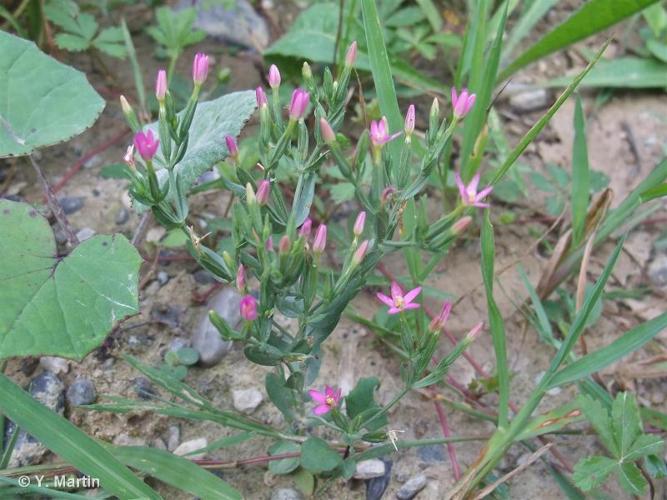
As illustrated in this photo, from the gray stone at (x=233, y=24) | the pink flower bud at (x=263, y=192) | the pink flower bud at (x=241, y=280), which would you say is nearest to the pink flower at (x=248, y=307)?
the pink flower bud at (x=241, y=280)

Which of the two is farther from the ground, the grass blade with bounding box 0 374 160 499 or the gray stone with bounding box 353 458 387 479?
the grass blade with bounding box 0 374 160 499

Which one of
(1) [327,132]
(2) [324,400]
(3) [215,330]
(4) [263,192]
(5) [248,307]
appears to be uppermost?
(1) [327,132]

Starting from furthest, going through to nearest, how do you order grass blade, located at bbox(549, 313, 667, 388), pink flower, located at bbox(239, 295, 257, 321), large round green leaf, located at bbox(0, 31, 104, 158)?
large round green leaf, located at bbox(0, 31, 104, 158) → grass blade, located at bbox(549, 313, 667, 388) → pink flower, located at bbox(239, 295, 257, 321)

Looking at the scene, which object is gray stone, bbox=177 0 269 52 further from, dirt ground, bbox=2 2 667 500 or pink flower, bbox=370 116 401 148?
pink flower, bbox=370 116 401 148

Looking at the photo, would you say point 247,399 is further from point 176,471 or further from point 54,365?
point 54,365

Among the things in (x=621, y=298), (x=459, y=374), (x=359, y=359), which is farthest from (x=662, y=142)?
(x=359, y=359)

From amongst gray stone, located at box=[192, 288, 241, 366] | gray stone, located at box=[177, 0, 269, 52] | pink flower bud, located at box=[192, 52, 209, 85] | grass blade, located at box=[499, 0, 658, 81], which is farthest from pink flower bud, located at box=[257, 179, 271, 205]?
gray stone, located at box=[177, 0, 269, 52]

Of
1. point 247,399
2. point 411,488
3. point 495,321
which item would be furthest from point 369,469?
point 495,321
